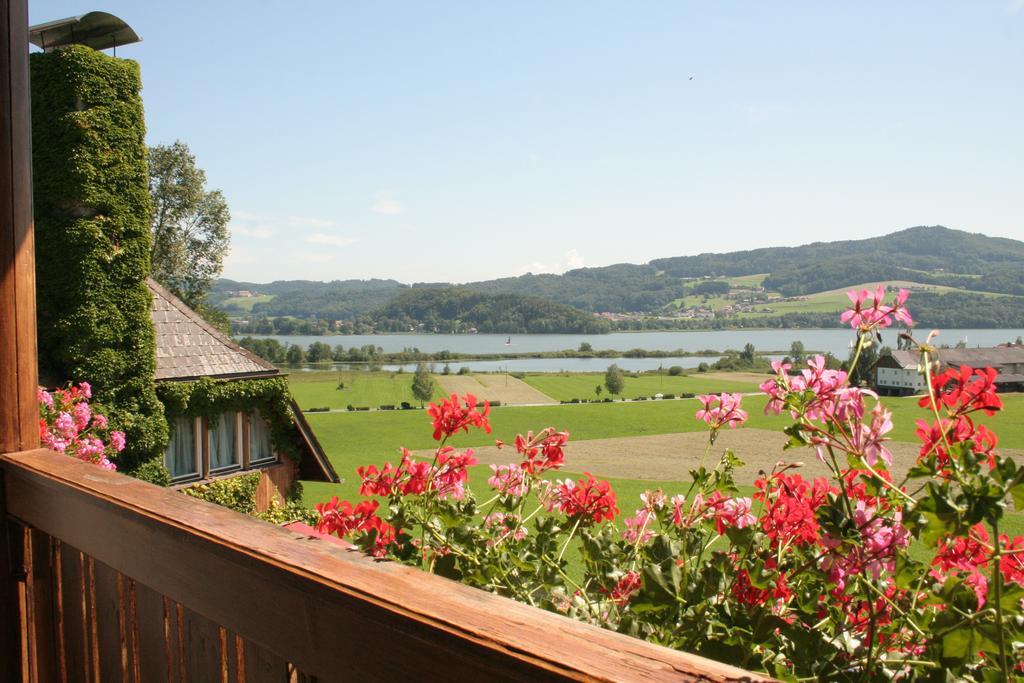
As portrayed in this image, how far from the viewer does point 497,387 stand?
2814 centimetres

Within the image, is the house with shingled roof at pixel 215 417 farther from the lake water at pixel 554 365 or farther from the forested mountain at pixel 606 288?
the lake water at pixel 554 365

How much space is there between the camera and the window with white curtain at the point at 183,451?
38.5 ft

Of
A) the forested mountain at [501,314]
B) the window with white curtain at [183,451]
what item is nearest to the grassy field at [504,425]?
the forested mountain at [501,314]

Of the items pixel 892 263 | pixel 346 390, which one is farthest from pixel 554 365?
pixel 892 263

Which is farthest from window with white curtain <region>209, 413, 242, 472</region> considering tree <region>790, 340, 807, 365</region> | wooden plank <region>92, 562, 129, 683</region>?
wooden plank <region>92, 562, 129, 683</region>

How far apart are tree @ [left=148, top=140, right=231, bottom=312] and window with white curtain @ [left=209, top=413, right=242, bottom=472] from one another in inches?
538

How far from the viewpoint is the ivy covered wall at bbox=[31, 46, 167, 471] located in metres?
10.3

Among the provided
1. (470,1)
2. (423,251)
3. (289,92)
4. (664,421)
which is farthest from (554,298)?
(289,92)

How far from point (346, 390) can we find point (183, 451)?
59.5ft

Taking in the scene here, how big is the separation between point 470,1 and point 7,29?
15289mm

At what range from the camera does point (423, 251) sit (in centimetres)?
6016

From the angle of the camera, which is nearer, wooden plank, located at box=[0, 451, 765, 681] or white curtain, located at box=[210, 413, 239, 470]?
wooden plank, located at box=[0, 451, 765, 681]

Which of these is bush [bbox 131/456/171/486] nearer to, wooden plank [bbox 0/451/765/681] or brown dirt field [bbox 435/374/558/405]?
wooden plank [bbox 0/451/765/681]

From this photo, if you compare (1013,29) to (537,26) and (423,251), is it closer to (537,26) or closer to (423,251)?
(537,26)
